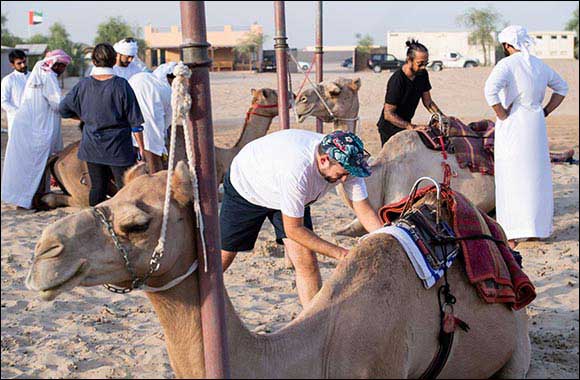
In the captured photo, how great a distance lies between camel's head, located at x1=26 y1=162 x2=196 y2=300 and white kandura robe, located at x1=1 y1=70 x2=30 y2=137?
8.83 meters

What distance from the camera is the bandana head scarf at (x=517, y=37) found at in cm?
727

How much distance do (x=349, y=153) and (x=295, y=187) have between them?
1.28 feet

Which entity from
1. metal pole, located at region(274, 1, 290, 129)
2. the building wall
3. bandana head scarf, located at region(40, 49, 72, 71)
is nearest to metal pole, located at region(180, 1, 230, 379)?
metal pole, located at region(274, 1, 290, 129)

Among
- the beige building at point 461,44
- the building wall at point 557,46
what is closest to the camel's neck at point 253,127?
the beige building at point 461,44

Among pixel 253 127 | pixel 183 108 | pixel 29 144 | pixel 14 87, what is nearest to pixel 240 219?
pixel 183 108

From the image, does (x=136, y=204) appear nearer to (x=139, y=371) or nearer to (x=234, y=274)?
A: (x=139, y=371)

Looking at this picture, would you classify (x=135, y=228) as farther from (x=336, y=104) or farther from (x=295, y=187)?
(x=336, y=104)

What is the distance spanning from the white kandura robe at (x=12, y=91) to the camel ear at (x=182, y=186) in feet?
29.2

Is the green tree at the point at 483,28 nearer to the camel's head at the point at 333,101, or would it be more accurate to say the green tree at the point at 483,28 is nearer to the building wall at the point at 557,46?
the building wall at the point at 557,46

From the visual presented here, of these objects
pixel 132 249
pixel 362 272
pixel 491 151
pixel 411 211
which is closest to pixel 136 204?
pixel 132 249

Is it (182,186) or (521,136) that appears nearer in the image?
(182,186)

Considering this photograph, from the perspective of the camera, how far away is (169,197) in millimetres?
2742

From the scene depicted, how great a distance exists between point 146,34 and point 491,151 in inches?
2294

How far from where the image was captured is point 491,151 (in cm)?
801
